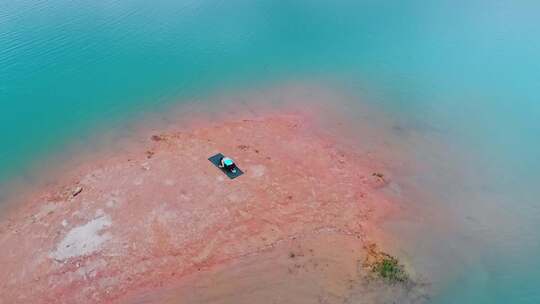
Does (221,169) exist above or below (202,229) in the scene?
above

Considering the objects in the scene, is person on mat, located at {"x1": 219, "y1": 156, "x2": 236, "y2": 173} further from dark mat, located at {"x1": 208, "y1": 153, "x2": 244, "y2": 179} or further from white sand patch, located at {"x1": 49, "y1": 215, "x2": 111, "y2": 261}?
white sand patch, located at {"x1": 49, "y1": 215, "x2": 111, "y2": 261}

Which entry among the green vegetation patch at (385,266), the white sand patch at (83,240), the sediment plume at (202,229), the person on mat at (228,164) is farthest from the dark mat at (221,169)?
the green vegetation patch at (385,266)

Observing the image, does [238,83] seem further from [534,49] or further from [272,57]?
[534,49]

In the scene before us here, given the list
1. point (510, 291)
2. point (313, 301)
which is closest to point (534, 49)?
point (510, 291)

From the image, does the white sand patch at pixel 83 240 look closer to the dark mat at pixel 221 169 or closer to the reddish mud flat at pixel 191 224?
the reddish mud flat at pixel 191 224

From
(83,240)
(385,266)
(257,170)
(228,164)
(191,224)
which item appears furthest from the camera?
(257,170)

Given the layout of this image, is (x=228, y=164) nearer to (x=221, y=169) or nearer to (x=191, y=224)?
(x=221, y=169)

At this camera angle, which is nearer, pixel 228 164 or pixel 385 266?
pixel 385 266

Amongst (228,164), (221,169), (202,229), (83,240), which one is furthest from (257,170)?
(83,240)
